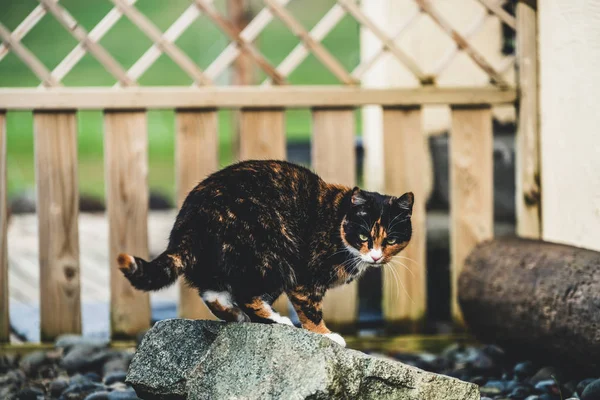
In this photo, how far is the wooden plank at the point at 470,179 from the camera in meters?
3.96

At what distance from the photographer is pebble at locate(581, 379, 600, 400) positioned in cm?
266

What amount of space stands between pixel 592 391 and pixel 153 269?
Result: 1625mm

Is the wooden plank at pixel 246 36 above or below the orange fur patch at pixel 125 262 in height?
above

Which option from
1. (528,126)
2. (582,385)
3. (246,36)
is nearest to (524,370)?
(582,385)

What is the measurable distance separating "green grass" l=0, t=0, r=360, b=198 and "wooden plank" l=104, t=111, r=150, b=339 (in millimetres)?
6780

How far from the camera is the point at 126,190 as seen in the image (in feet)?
12.5

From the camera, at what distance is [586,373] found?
2.93m

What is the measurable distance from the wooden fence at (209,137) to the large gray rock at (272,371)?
1.34 meters

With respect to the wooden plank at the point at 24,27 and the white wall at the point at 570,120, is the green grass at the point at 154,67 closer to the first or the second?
the wooden plank at the point at 24,27

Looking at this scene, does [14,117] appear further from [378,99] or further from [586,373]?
[586,373]

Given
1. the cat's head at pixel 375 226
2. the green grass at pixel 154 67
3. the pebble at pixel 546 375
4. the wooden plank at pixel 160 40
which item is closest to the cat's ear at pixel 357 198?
the cat's head at pixel 375 226

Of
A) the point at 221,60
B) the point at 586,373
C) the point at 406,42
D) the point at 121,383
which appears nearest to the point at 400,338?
the point at 586,373

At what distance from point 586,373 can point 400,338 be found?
119 cm

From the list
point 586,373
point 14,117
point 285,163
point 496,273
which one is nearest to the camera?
point 285,163
